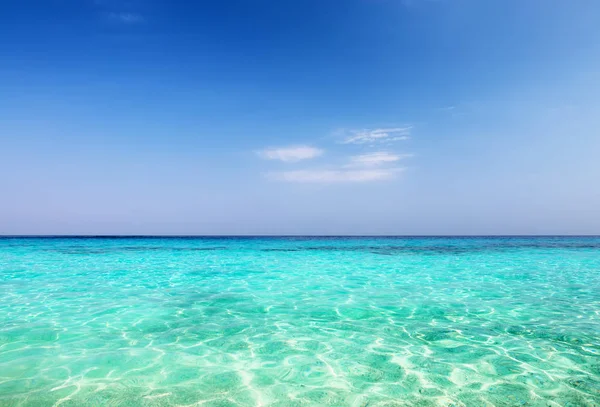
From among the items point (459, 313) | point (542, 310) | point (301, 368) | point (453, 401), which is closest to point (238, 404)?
point (301, 368)

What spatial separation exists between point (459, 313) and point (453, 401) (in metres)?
4.08

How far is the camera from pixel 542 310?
755cm

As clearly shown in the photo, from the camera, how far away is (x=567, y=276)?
1306 centimetres

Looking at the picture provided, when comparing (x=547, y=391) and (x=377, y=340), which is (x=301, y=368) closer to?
(x=377, y=340)

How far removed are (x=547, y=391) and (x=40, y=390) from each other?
5.79 meters

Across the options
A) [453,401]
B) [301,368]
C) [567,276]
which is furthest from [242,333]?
[567,276]

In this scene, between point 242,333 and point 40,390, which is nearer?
point 40,390

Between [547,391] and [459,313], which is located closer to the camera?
[547,391]

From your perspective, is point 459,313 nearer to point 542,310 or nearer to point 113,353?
point 542,310

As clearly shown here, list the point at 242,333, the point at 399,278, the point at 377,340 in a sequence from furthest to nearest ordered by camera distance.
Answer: the point at 399,278, the point at 242,333, the point at 377,340

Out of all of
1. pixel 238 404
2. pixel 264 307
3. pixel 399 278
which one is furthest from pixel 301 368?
pixel 399 278

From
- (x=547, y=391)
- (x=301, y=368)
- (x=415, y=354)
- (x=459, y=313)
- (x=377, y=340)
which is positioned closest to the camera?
(x=547, y=391)

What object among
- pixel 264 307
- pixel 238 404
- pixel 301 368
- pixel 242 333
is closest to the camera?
pixel 238 404

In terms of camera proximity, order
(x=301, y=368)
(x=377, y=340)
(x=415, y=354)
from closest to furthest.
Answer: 1. (x=301, y=368)
2. (x=415, y=354)
3. (x=377, y=340)
